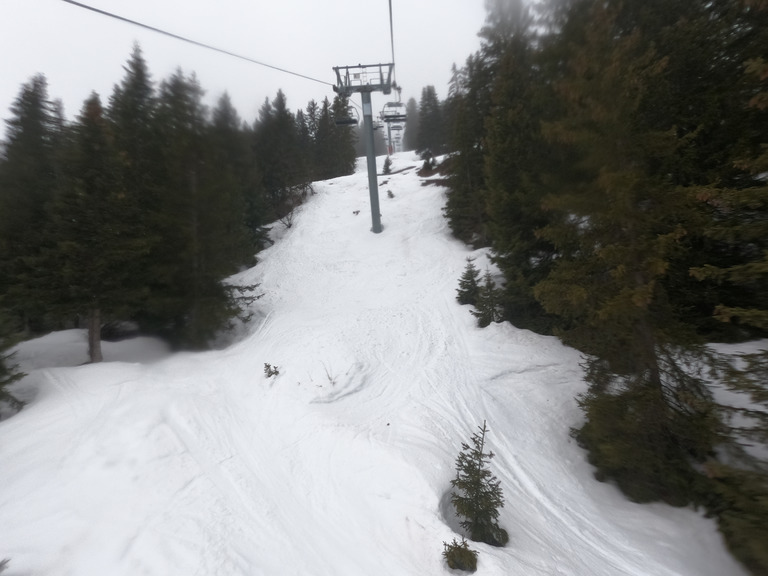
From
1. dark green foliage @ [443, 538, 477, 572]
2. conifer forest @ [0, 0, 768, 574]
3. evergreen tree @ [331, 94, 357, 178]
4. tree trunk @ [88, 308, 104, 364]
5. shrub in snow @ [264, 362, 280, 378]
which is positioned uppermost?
evergreen tree @ [331, 94, 357, 178]

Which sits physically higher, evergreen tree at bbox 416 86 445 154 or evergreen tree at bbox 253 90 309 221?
evergreen tree at bbox 416 86 445 154

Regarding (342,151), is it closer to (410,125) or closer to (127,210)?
(127,210)

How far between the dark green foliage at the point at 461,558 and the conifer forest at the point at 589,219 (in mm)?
3424

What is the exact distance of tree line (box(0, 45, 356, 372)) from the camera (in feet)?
39.2

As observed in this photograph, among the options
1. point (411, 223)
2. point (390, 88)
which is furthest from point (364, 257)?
point (390, 88)

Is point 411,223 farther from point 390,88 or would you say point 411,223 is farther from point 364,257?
point 390,88

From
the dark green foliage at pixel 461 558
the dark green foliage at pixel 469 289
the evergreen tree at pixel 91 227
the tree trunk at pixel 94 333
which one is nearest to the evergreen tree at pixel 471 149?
the dark green foliage at pixel 469 289

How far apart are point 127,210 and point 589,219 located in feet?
45.7

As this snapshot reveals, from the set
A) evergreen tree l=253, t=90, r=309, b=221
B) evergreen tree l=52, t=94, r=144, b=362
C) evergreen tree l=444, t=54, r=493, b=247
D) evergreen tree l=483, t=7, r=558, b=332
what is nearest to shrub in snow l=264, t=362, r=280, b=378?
evergreen tree l=52, t=94, r=144, b=362

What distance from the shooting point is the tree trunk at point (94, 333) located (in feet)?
42.4

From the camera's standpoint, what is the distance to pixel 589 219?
24.5ft

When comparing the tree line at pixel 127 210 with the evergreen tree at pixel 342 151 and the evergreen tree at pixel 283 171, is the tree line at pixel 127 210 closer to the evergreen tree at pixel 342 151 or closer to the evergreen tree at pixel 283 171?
the evergreen tree at pixel 283 171

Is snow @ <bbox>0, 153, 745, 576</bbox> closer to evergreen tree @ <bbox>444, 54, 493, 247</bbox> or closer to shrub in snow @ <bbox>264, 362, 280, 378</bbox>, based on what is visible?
shrub in snow @ <bbox>264, 362, 280, 378</bbox>

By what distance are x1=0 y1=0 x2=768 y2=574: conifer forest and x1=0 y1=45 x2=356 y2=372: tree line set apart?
0.08 metres
